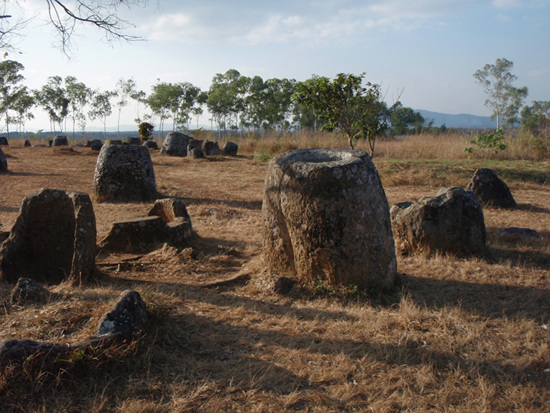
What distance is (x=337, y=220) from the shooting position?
391 centimetres

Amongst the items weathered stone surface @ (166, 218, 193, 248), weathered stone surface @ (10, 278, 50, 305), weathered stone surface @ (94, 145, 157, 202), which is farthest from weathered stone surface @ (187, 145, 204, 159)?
weathered stone surface @ (10, 278, 50, 305)

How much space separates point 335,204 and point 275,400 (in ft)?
6.10

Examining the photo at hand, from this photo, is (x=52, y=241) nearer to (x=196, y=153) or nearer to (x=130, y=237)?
(x=130, y=237)

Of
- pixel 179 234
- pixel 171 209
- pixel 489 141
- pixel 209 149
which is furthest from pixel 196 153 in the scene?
pixel 179 234

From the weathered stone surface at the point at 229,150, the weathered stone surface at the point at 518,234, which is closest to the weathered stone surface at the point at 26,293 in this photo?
the weathered stone surface at the point at 518,234

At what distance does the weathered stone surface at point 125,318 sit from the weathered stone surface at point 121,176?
5.80 m

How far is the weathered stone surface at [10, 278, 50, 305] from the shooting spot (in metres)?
3.64

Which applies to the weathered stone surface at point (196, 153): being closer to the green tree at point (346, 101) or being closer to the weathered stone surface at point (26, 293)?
the green tree at point (346, 101)

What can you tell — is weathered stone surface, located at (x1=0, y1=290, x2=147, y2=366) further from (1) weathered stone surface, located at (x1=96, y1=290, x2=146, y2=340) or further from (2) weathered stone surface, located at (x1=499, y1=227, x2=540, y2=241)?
(2) weathered stone surface, located at (x1=499, y1=227, x2=540, y2=241)

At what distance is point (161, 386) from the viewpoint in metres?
2.64

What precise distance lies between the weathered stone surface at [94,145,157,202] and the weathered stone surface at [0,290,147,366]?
18.9ft

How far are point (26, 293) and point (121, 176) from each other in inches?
202

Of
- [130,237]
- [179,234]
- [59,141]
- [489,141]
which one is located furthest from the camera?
[59,141]

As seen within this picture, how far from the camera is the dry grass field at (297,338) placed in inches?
100
